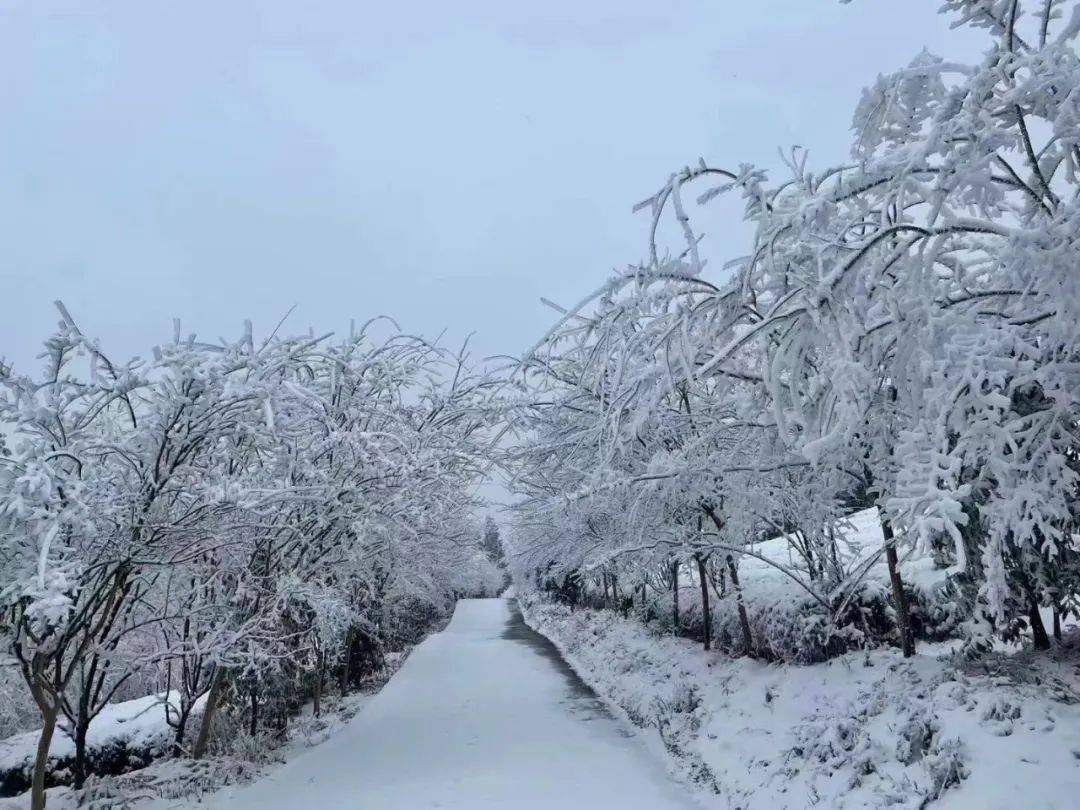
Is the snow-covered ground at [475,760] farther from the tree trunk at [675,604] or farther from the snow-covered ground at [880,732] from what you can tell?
the tree trunk at [675,604]

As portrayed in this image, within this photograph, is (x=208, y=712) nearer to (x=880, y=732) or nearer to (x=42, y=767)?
(x=42, y=767)

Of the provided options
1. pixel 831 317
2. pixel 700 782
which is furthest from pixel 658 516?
pixel 831 317

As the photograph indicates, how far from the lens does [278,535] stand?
8.71m

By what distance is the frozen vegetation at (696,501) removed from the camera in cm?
326

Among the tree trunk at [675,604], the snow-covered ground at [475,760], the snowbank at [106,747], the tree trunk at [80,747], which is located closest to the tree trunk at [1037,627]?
the snow-covered ground at [475,760]

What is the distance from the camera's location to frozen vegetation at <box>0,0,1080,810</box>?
3.26m

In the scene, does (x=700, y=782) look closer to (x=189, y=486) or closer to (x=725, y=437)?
(x=725, y=437)

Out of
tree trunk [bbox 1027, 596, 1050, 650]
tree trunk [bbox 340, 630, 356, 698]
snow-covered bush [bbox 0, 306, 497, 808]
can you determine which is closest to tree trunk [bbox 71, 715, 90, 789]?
snow-covered bush [bbox 0, 306, 497, 808]

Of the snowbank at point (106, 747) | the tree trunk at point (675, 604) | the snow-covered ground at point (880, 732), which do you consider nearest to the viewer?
the snow-covered ground at point (880, 732)

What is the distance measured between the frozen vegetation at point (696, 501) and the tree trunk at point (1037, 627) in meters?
0.04

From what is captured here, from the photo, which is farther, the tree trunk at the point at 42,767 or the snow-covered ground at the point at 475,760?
the snow-covered ground at the point at 475,760

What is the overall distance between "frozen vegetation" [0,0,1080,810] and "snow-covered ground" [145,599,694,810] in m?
0.08

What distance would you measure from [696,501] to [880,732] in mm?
4631

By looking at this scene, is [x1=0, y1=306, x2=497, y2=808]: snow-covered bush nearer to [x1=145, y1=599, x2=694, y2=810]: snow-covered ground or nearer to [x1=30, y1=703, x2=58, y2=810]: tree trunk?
[x1=30, y1=703, x2=58, y2=810]: tree trunk
